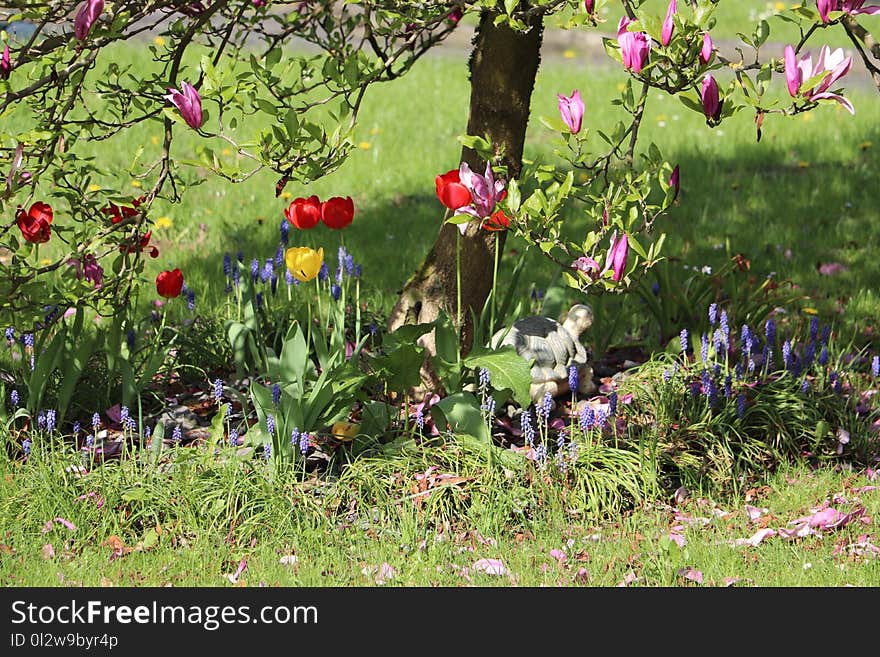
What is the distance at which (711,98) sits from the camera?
9.57 ft

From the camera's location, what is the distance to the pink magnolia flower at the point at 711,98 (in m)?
2.89

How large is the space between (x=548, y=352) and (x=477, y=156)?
820 mm

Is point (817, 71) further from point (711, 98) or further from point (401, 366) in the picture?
point (401, 366)

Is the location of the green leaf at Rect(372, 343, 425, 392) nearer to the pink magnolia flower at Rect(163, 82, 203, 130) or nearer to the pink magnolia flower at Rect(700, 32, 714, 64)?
the pink magnolia flower at Rect(163, 82, 203, 130)

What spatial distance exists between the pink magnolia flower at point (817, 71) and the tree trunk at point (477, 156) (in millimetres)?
1479

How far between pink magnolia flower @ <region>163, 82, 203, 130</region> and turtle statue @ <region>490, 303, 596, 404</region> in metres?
1.66

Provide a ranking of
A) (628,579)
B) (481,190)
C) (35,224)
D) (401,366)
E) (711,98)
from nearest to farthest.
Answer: (711,98) → (481,190) → (628,579) → (35,224) → (401,366)

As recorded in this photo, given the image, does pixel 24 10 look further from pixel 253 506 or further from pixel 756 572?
pixel 756 572

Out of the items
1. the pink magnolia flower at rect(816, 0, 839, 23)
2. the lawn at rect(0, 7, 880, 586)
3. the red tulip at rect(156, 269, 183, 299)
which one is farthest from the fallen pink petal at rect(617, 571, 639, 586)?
the red tulip at rect(156, 269, 183, 299)

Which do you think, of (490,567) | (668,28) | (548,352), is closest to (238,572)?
(490,567)

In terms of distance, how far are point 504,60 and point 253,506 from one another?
193 centimetres

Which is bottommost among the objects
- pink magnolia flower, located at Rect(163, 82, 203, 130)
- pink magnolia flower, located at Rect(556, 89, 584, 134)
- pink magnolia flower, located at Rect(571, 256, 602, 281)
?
pink magnolia flower, located at Rect(571, 256, 602, 281)

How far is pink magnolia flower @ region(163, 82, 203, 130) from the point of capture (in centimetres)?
297

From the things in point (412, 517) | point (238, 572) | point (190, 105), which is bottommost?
point (238, 572)
